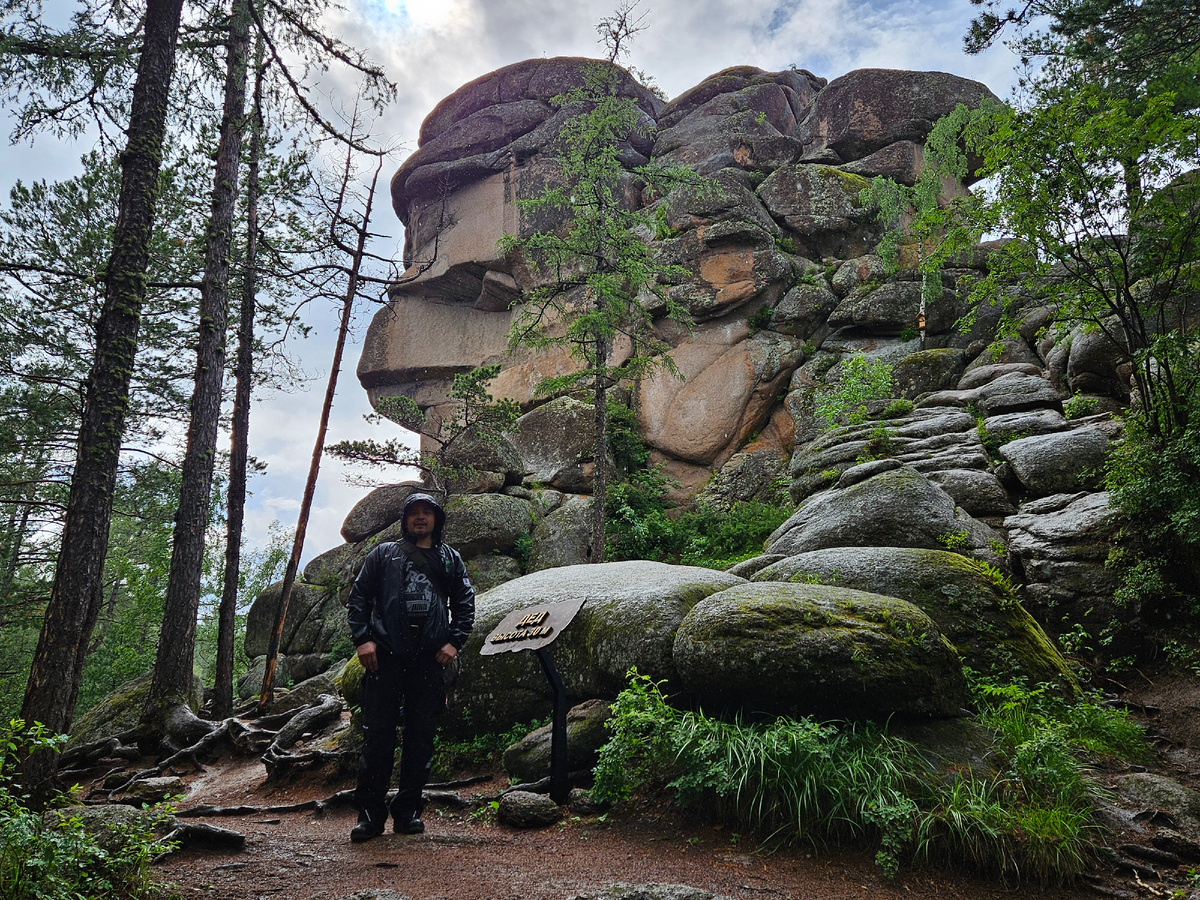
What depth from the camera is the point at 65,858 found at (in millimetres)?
3146

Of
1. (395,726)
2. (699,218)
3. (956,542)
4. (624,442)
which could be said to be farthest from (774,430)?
(395,726)

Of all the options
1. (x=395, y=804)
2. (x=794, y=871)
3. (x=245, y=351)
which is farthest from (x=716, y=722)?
(x=245, y=351)

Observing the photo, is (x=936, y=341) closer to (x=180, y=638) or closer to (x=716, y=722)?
(x=716, y=722)

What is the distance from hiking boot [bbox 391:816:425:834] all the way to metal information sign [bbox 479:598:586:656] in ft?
4.04

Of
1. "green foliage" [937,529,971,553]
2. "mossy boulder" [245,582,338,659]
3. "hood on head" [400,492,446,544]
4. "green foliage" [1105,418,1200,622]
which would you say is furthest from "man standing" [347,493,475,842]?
"mossy boulder" [245,582,338,659]

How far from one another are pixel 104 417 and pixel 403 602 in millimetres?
3771

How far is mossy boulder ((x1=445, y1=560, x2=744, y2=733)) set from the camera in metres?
6.00

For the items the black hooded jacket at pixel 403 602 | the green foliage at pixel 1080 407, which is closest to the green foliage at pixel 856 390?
the green foliage at pixel 1080 407

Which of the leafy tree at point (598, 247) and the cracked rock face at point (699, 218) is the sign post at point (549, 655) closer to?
the leafy tree at point (598, 247)

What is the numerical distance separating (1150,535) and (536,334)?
36.8 ft

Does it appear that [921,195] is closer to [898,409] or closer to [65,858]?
[898,409]

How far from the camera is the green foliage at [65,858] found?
9.89 feet

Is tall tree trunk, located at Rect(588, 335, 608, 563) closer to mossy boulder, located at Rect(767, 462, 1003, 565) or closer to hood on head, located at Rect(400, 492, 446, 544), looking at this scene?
mossy boulder, located at Rect(767, 462, 1003, 565)

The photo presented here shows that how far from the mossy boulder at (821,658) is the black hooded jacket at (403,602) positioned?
5.76 ft
